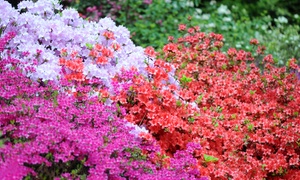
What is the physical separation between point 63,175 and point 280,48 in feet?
17.5

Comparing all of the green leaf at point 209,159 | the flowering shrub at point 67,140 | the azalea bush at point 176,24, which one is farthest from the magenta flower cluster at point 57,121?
the azalea bush at point 176,24

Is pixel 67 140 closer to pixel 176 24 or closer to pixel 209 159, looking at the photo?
pixel 209 159

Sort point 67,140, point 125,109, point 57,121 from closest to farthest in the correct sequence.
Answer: point 67,140
point 57,121
point 125,109

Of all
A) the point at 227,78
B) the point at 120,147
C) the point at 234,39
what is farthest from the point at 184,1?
the point at 120,147

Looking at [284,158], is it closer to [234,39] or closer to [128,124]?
[128,124]

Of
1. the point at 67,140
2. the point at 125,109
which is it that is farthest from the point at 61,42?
the point at 67,140

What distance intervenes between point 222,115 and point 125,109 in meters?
0.83

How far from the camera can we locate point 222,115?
411 centimetres

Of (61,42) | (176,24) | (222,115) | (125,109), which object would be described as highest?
(176,24)

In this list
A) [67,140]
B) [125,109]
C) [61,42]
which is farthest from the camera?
[61,42]

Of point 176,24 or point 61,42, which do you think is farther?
point 176,24

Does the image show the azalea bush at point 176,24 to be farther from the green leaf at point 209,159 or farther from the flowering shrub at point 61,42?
the green leaf at point 209,159

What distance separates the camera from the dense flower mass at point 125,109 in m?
2.87

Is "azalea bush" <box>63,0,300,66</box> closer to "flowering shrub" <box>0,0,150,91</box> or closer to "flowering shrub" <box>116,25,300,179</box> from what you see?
"flowering shrub" <box>116,25,300,179</box>
